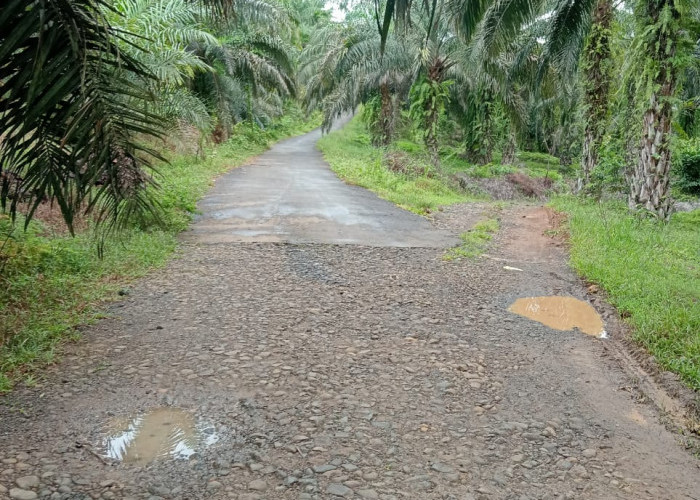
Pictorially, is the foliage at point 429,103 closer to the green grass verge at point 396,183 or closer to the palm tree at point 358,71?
the palm tree at point 358,71

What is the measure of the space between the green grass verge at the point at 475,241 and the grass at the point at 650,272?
1304mm

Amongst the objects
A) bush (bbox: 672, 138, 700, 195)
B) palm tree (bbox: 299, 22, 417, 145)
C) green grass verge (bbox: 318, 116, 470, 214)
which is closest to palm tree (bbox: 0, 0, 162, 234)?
green grass verge (bbox: 318, 116, 470, 214)

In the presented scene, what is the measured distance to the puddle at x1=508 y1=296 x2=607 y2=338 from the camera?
230 inches

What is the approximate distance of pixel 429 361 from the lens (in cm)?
482

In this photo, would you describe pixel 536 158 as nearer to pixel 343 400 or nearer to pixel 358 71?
pixel 358 71

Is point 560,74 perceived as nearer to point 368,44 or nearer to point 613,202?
point 613,202

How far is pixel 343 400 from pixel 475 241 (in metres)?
5.63

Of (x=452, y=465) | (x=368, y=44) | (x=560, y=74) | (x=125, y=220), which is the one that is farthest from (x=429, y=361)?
(x=368, y=44)

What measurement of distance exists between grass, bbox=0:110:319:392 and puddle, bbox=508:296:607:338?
12.6 feet

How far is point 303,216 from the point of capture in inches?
411

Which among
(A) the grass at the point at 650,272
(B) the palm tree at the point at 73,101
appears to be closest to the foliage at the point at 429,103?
(A) the grass at the point at 650,272

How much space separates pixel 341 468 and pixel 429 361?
1682 millimetres

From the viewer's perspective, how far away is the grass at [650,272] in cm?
507

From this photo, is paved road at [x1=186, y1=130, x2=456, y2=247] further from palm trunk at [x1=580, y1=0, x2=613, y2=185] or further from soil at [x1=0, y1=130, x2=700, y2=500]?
palm trunk at [x1=580, y1=0, x2=613, y2=185]
